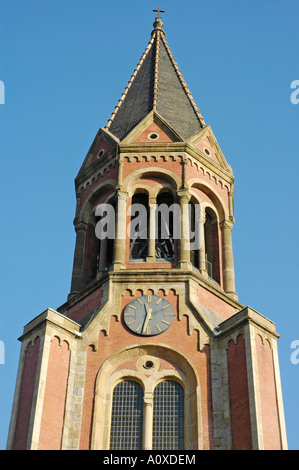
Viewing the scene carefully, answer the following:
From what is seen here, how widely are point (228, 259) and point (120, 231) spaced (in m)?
5.45

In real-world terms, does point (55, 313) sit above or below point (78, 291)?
below

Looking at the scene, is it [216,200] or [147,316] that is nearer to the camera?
[147,316]

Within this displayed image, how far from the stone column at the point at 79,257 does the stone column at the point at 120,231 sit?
9.33 feet

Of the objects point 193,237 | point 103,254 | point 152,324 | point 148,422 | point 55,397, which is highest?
point 193,237

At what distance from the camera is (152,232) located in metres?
45.5

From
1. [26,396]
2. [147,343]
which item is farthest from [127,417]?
[26,396]

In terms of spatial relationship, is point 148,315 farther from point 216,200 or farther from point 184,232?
point 216,200

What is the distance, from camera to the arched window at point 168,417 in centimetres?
3756

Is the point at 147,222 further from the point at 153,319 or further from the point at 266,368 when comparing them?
the point at 266,368

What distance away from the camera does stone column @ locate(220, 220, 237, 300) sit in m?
45.8

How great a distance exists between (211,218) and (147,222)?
3.68m

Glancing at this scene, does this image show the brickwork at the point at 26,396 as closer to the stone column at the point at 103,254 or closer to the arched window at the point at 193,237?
the stone column at the point at 103,254
